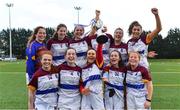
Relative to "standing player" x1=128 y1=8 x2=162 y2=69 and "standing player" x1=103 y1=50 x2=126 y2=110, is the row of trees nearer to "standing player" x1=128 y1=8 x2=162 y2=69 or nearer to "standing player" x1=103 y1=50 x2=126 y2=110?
"standing player" x1=128 y1=8 x2=162 y2=69

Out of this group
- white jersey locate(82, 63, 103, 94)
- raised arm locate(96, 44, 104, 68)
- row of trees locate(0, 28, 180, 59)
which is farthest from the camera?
row of trees locate(0, 28, 180, 59)

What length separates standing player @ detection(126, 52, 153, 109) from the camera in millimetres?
6785

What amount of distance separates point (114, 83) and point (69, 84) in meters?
0.74

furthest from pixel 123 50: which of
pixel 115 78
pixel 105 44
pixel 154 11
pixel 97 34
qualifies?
pixel 154 11

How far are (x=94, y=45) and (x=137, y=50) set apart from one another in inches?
30.3

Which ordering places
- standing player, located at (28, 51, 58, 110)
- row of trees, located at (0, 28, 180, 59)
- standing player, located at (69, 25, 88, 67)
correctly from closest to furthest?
standing player, located at (28, 51, 58, 110) → standing player, located at (69, 25, 88, 67) → row of trees, located at (0, 28, 180, 59)

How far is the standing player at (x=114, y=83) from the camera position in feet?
22.3

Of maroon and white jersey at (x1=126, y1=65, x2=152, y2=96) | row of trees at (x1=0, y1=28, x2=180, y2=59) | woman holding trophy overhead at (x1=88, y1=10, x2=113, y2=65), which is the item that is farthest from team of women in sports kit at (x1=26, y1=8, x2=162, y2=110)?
row of trees at (x1=0, y1=28, x2=180, y2=59)

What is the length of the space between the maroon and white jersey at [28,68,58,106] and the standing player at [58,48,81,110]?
0.11m

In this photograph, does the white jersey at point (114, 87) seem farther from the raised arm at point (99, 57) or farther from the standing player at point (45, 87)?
the standing player at point (45, 87)

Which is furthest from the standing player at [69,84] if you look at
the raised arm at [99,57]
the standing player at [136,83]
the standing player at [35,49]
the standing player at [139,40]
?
the standing player at [139,40]

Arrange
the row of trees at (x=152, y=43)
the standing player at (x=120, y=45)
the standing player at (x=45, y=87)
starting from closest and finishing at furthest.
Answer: the standing player at (x=45, y=87) < the standing player at (x=120, y=45) < the row of trees at (x=152, y=43)

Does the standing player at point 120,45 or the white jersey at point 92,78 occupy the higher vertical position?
the standing player at point 120,45

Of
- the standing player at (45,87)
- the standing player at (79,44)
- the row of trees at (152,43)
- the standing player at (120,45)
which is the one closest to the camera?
the standing player at (45,87)
